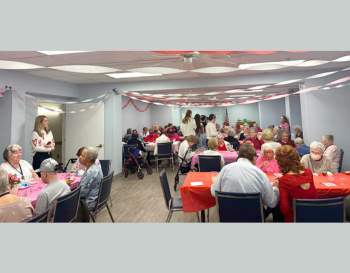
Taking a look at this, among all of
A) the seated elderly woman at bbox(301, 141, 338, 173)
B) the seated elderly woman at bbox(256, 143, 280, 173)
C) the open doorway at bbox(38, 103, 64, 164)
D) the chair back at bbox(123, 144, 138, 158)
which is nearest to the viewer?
the seated elderly woman at bbox(301, 141, 338, 173)

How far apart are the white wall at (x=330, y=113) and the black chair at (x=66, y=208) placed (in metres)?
5.47

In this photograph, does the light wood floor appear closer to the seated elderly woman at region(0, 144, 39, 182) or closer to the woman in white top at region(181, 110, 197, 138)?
the seated elderly woman at region(0, 144, 39, 182)

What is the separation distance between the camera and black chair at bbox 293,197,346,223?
164cm

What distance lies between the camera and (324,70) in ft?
16.8

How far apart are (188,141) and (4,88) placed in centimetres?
379

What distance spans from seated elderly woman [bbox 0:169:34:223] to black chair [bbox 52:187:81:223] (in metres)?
0.20

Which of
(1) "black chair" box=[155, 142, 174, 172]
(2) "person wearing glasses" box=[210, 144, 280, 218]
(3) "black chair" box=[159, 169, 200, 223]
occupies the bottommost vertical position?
(3) "black chair" box=[159, 169, 200, 223]

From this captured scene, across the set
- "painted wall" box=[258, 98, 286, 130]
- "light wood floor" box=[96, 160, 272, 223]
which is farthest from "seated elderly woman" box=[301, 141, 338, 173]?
"painted wall" box=[258, 98, 286, 130]

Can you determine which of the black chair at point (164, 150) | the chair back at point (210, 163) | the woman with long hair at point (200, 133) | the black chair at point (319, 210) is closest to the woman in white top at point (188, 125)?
the woman with long hair at point (200, 133)

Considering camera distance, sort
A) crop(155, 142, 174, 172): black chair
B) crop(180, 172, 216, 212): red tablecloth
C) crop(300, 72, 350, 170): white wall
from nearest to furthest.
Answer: crop(180, 172, 216, 212): red tablecloth, crop(300, 72, 350, 170): white wall, crop(155, 142, 174, 172): black chair

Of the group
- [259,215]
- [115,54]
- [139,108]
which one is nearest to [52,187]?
[259,215]

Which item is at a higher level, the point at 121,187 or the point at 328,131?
the point at 328,131

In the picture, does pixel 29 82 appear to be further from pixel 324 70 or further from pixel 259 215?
pixel 324 70

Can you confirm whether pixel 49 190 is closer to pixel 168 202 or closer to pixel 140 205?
pixel 168 202
